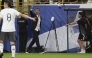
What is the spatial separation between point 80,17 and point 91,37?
4.66 ft

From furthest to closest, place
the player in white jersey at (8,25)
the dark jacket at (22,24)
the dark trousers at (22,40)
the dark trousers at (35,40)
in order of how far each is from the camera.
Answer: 1. the dark trousers at (22,40)
2. the dark jacket at (22,24)
3. the dark trousers at (35,40)
4. the player in white jersey at (8,25)

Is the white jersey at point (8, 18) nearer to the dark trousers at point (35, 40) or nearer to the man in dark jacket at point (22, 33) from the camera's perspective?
the dark trousers at point (35, 40)

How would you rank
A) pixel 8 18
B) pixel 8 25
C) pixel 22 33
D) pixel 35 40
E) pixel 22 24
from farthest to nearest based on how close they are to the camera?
pixel 22 33
pixel 22 24
pixel 35 40
pixel 8 18
pixel 8 25

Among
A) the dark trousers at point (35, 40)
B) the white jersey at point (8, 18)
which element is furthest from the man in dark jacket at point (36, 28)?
the white jersey at point (8, 18)

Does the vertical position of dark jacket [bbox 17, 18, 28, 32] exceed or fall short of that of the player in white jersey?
it falls short

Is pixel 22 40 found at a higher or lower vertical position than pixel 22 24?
lower

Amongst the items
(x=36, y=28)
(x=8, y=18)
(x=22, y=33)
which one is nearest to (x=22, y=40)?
(x=22, y=33)

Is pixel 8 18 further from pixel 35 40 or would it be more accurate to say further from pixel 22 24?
pixel 22 24

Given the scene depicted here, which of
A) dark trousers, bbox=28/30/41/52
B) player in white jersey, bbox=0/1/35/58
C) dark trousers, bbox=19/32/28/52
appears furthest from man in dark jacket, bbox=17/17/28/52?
player in white jersey, bbox=0/1/35/58

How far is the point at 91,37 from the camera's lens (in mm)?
24375

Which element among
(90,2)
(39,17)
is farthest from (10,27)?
(90,2)

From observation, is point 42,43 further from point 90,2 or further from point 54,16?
point 90,2

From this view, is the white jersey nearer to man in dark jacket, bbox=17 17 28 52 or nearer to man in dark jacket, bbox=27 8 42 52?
man in dark jacket, bbox=27 8 42 52

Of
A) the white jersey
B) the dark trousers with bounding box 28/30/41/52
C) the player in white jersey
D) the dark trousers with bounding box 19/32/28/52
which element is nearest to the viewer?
the player in white jersey
